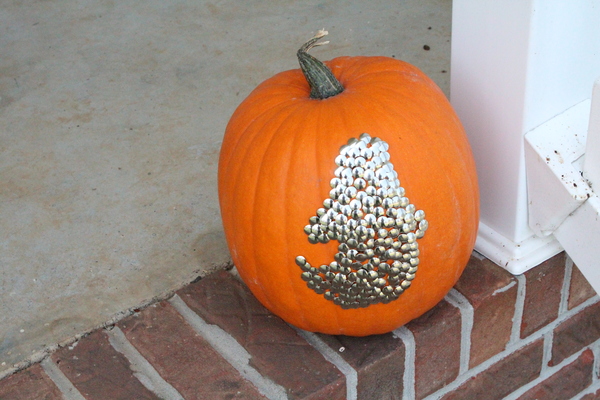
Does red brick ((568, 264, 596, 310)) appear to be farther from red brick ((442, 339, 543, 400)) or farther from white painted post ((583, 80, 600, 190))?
white painted post ((583, 80, 600, 190))

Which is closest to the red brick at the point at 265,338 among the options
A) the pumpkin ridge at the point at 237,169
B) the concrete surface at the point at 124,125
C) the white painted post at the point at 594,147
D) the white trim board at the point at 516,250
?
the concrete surface at the point at 124,125

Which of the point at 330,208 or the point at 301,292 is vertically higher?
the point at 330,208

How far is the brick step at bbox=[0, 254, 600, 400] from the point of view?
120cm

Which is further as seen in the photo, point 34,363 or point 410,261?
point 34,363

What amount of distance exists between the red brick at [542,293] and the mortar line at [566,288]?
0.01 meters

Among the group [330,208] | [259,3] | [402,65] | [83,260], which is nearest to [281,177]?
[330,208]

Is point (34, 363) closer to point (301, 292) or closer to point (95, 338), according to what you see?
point (95, 338)

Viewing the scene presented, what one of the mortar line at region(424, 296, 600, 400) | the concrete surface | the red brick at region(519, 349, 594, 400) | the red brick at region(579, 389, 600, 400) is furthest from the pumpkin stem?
the red brick at region(579, 389, 600, 400)

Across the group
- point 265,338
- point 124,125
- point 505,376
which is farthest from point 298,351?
point 124,125

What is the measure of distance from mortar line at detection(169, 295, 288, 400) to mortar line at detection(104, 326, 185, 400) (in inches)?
4.4

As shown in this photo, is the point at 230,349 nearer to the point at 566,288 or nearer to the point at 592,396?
the point at 566,288

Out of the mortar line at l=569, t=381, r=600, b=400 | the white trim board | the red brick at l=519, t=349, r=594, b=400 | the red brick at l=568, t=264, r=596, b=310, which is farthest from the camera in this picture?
the mortar line at l=569, t=381, r=600, b=400

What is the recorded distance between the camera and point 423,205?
1075 mm

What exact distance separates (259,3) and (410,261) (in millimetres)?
2122
